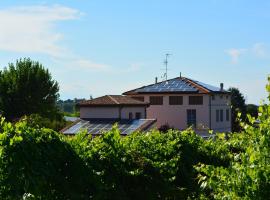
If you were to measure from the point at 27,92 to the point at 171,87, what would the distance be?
54.4 ft

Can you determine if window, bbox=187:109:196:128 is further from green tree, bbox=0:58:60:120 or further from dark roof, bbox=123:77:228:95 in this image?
green tree, bbox=0:58:60:120

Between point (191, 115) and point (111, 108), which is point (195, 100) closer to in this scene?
point (191, 115)

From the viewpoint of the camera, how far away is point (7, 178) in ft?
20.3

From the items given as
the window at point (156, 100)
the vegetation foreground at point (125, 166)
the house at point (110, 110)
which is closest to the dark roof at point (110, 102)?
the house at point (110, 110)

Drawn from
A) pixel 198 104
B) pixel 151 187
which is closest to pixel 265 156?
pixel 151 187

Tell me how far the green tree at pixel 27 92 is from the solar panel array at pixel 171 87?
1206 centimetres

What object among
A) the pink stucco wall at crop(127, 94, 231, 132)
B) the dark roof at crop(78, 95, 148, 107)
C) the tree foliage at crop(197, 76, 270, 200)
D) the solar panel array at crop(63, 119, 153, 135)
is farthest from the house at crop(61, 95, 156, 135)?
the tree foliage at crop(197, 76, 270, 200)

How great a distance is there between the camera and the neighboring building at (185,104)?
56.4 meters

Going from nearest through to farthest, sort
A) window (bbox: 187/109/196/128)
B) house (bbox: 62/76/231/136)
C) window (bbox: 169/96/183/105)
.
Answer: house (bbox: 62/76/231/136)
window (bbox: 187/109/196/128)
window (bbox: 169/96/183/105)

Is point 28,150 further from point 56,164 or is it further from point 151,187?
point 151,187

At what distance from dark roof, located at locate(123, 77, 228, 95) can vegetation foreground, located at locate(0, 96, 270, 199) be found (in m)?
46.1

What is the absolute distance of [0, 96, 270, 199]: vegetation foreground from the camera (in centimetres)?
508

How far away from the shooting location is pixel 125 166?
8.67 m

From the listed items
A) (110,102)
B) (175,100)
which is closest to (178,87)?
(175,100)
